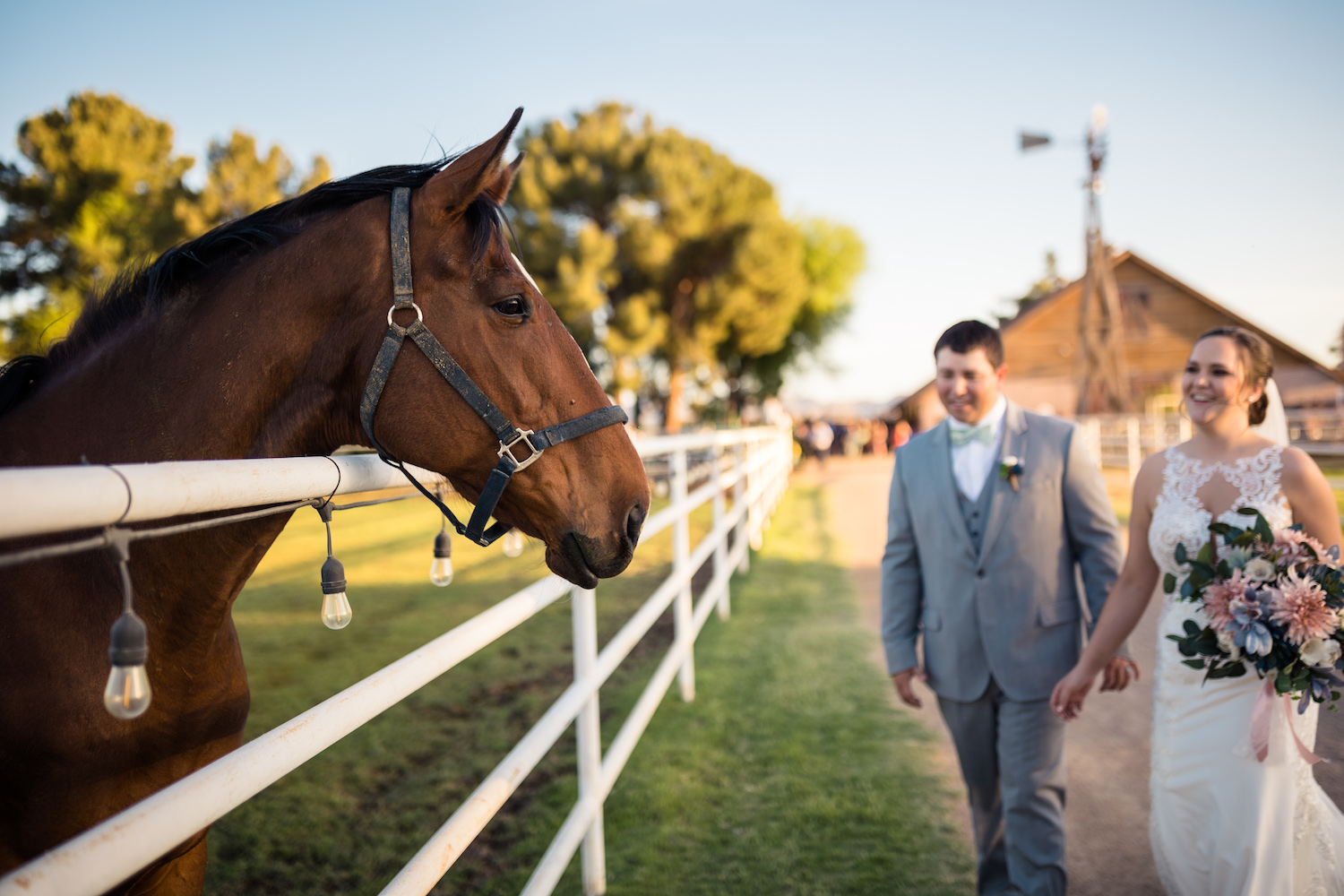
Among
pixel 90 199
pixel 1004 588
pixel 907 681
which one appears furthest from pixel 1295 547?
pixel 90 199

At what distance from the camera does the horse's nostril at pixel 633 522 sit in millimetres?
1556

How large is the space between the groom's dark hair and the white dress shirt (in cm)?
18

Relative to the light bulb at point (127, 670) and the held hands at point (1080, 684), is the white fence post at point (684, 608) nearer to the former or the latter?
the held hands at point (1080, 684)

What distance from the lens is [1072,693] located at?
230 cm

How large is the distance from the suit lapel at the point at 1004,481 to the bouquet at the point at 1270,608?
54 centimetres

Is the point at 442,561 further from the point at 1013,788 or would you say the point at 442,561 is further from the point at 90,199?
the point at 90,199

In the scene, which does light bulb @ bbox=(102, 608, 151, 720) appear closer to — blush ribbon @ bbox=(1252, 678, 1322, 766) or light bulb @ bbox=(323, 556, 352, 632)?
light bulb @ bbox=(323, 556, 352, 632)

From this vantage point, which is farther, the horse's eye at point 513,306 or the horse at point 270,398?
the horse's eye at point 513,306

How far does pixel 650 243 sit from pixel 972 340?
73.2ft

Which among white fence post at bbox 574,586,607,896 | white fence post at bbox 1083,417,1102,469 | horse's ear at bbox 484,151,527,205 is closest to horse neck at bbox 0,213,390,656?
horse's ear at bbox 484,151,527,205

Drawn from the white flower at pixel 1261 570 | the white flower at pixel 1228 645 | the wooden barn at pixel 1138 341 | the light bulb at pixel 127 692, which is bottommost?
the white flower at pixel 1228 645

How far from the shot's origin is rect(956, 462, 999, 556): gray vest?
8.36ft

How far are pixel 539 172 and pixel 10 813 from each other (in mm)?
24758

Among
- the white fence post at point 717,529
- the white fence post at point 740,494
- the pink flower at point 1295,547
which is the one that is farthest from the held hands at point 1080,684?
the white fence post at point 740,494
